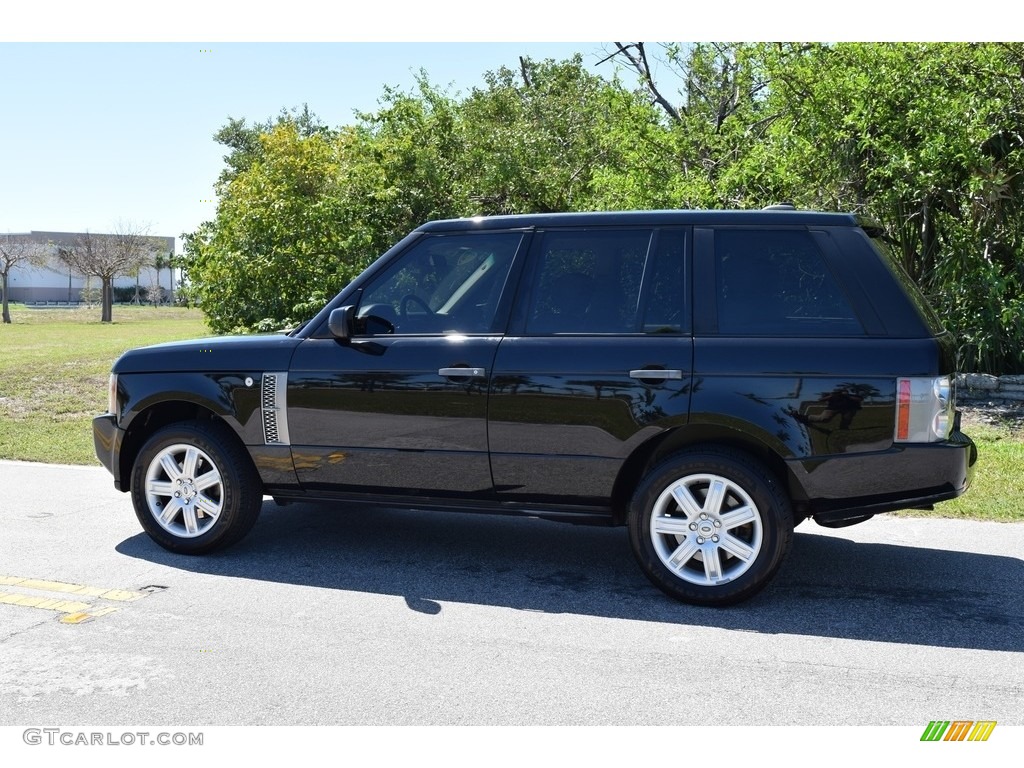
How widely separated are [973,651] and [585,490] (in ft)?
6.45

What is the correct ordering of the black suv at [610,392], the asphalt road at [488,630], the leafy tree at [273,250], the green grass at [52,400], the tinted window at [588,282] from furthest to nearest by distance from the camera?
the leafy tree at [273,250] → the green grass at [52,400] → the tinted window at [588,282] → the black suv at [610,392] → the asphalt road at [488,630]

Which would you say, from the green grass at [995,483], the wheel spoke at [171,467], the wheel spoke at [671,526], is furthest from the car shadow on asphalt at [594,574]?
the green grass at [995,483]

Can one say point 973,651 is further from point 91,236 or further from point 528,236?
point 91,236

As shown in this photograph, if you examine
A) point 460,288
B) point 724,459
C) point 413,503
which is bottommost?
point 413,503

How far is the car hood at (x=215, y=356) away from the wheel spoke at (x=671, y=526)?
7.41 feet

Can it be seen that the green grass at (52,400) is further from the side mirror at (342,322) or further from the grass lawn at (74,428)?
the side mirror at (342,322)

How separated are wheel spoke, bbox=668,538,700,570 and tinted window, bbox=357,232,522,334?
1.54 meters

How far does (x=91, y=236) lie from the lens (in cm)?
7325

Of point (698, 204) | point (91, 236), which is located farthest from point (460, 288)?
point (91, 236)

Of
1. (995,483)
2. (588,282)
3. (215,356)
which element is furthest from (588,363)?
(995,483)

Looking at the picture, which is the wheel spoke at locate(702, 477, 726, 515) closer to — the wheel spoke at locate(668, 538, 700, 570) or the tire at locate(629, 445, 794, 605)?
the tire at locate(629, 445, 794, 605)

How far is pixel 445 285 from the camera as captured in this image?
20.2ft

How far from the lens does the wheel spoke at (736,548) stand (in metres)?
5.45

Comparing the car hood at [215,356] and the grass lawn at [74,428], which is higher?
the car hood at [215,356]
